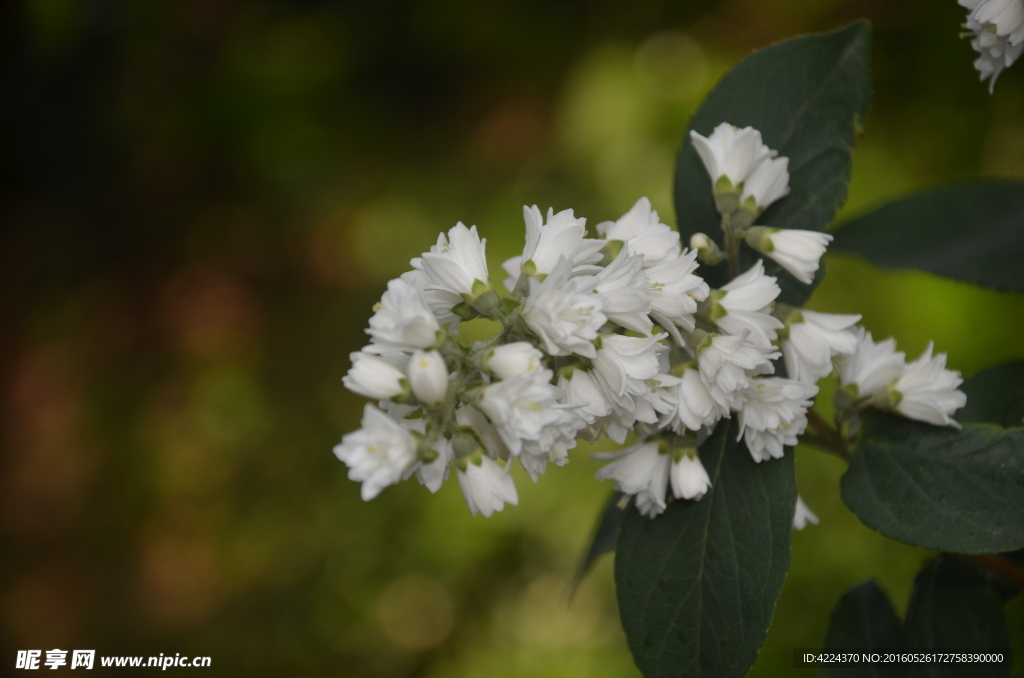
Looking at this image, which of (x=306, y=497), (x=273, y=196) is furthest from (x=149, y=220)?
(x=306, y=497)

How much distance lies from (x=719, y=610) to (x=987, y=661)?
407mm

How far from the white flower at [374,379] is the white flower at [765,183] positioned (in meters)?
0.47

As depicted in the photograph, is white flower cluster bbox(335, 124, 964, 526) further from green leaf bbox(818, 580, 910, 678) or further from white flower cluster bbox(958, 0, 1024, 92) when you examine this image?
green leaf bbox(818, 580, 910, 678)

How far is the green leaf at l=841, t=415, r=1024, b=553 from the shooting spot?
0.75 meters

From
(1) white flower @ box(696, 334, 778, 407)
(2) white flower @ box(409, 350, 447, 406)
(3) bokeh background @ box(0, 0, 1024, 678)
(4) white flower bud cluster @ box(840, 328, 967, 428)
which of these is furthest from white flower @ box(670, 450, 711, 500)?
(3) bokeh background @ box(0, 0, 1024, 678)

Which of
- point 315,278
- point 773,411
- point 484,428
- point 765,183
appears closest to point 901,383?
point 773,411

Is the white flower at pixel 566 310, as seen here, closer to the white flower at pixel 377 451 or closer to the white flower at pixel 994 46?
the white flower at pixel 377 451

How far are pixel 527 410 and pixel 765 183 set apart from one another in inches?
16.6

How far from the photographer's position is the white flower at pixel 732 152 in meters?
0.84

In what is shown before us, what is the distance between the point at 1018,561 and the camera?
3.39 ft

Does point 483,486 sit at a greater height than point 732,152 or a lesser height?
lesser

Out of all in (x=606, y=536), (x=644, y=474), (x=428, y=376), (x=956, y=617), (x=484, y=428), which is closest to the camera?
(x=428, y=376)

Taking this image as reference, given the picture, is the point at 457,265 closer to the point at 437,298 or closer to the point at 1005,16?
the point at 437,298

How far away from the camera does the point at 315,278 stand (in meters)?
2.88
